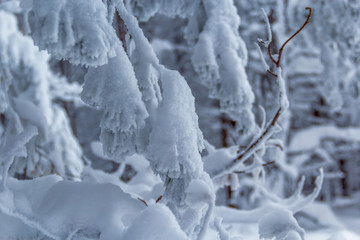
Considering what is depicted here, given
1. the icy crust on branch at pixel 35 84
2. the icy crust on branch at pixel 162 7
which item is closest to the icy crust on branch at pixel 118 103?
the icy crust on branch at pixel 162 7

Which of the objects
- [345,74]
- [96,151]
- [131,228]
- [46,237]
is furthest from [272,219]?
[345,74]

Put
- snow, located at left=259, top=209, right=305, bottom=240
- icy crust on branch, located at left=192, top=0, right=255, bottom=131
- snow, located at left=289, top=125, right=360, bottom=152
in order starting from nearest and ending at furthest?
snow, located at left=259, top=209, right=305, bottom=240, icy crust on branch, located at left=192, top=0, right=255, bottom=131, snow, located at left=289, top=125, right=360, bottom=152

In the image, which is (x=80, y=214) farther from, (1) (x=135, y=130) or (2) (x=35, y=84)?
(2) (x=35, y=84)

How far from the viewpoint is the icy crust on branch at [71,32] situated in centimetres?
140

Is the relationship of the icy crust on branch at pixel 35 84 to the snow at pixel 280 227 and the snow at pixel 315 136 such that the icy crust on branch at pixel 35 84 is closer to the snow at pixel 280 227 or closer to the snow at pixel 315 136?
the snow at pixel 280 227

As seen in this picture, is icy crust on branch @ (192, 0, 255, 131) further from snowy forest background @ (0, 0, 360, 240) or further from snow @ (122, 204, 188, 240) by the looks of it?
snow @ (122, 204, 188, 240)

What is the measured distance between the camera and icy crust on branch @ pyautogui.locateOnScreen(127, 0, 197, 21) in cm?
252

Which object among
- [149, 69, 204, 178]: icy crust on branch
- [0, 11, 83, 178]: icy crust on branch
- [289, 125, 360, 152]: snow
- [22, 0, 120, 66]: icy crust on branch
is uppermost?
[22, 0, 120, 66]: icy crust on branch

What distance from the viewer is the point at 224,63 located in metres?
2.41

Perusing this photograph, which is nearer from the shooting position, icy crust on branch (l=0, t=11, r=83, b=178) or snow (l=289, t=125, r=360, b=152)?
icy crust on branch (l=0, t=11, r=83, b=178)

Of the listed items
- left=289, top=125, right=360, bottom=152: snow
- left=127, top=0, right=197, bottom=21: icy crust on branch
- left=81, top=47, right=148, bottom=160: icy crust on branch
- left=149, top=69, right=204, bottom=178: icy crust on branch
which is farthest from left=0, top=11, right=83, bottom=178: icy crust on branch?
left=289, top=125, right=360, bottom=152: snow

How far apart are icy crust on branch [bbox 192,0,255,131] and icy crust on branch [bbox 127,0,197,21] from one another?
A: 0.48ft

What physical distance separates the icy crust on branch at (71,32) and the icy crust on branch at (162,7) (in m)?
1.12

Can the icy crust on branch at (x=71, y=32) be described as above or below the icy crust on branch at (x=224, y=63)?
above
